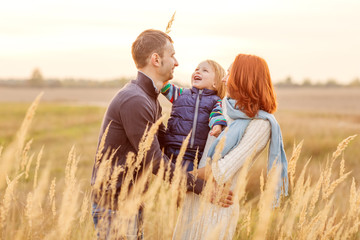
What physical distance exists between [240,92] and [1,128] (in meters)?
18.6

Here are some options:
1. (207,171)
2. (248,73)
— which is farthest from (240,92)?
(207,171)

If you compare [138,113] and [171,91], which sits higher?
[171,91]

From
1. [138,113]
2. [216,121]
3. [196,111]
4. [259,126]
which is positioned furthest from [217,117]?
[138,113]

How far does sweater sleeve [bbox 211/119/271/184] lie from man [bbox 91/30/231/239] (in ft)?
0.79

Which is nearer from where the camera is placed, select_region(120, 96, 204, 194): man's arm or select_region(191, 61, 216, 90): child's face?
select_region(120, 96, 204, 194): man's arm

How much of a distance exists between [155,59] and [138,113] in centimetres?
49

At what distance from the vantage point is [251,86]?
9.88ft

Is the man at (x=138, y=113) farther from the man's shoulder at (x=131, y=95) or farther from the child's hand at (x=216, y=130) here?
the child's hand at (x=216, y=130)

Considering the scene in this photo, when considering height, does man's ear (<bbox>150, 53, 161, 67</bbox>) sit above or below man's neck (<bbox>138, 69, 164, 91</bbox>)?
above

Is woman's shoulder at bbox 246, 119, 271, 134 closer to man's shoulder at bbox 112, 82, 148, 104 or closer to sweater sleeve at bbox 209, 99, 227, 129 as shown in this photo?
sweater sleeve at bbox 209, 99, 227, 129

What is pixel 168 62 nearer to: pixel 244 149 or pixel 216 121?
pixel 216 121

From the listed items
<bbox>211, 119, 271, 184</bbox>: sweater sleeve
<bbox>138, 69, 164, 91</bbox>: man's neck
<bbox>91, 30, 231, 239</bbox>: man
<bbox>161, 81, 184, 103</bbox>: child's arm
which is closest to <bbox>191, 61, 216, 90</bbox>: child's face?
<bbox>161, 81, 184, 103</bbox>: child's arm

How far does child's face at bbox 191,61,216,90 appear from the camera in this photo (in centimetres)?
346

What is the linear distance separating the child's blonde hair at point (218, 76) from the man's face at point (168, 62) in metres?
0.44
